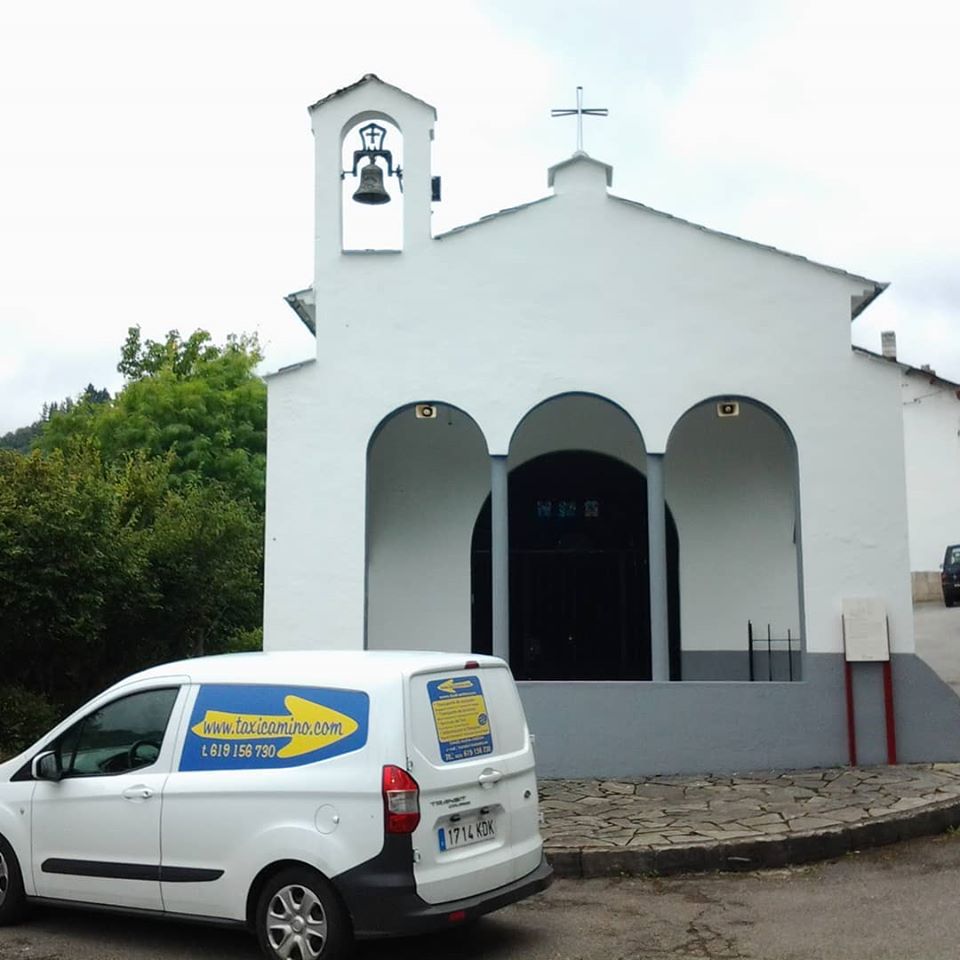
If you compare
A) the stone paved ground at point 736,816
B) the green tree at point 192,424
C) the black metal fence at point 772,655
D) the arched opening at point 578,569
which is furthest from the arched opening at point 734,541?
the green tree at point 192,424

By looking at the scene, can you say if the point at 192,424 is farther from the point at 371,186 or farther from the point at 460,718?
the point at 460,718

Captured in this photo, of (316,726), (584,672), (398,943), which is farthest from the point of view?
(584,672)

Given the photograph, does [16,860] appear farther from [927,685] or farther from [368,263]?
[927,685]

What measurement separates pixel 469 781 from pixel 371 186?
23.8 ft

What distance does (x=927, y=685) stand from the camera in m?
11.0

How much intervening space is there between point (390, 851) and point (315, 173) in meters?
7.95

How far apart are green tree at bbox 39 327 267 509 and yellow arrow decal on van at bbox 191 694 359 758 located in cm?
2431

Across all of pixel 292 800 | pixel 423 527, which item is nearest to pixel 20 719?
pixel 423 527

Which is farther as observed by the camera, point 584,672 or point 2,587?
point 584,672

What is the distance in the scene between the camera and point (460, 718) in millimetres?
6406

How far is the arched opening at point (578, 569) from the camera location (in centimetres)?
1427

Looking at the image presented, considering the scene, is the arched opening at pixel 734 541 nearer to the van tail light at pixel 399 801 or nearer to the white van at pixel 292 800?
the white van at pixel 292 800

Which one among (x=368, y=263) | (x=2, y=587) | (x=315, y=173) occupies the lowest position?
(x=2, y=587)

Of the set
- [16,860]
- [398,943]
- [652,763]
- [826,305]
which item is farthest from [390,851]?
[826,305]
